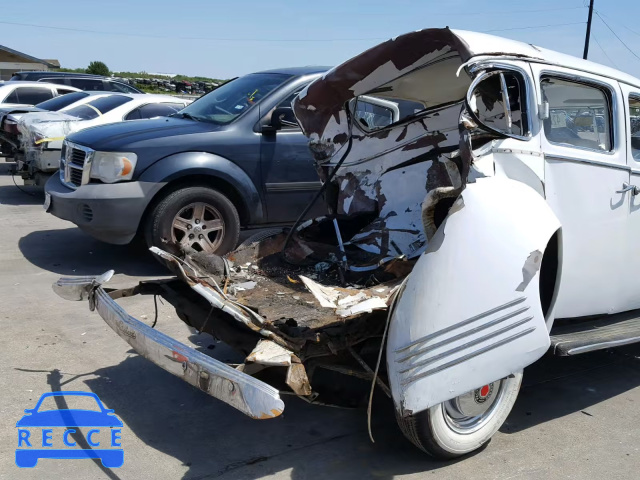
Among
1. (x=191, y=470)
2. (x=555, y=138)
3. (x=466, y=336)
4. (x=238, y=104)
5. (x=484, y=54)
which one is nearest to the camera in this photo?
(x=466, y=336)

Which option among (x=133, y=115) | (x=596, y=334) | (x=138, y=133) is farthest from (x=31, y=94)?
(x=596, y=334)

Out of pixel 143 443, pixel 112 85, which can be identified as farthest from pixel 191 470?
pixel 112 85

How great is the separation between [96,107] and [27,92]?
5.81 meters

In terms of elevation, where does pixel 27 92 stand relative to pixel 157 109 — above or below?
below

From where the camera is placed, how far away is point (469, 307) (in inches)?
133

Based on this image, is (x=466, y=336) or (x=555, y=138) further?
(x=555, y=138)

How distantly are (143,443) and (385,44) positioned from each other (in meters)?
2.76

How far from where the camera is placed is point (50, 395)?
14.4 ft

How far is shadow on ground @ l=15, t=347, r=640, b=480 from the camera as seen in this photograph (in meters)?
3.72

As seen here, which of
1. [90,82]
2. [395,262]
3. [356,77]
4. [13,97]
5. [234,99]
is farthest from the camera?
[90,82]

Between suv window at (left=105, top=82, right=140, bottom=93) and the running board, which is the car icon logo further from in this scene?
suv window at (left=105, top=82, right=140, bottom=93)

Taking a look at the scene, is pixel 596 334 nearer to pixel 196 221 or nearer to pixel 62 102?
pixel 196 221

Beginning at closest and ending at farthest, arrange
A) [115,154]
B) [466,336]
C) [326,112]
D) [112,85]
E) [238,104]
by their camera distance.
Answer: [466,336]
[326,112]
[115,154]
[238,104]
[112,85]

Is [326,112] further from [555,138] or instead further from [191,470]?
[191,470]
